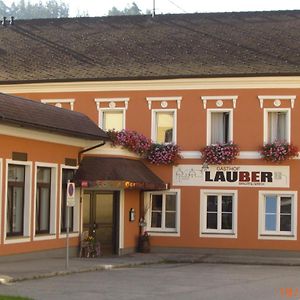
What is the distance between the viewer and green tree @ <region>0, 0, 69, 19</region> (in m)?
98.2

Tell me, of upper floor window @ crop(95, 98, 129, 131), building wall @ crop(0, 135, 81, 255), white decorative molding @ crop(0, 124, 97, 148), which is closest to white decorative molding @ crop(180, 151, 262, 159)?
upper floor window @ crop(95, 98, 129, 131)

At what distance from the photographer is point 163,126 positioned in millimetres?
30125

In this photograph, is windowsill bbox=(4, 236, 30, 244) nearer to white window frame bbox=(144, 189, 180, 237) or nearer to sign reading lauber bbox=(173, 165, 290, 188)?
white window frame bbox=(144, 189, 180, 237)

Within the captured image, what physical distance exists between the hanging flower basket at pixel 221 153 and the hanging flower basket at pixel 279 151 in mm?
1187

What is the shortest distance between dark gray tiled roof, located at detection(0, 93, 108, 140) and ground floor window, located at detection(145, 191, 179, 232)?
4071 millimetres

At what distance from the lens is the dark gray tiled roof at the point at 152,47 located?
30.1 m

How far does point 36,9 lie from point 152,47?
74095mm

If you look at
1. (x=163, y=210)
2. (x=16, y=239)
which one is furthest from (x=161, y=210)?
(x=16, y=239)

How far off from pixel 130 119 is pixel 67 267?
10322mm

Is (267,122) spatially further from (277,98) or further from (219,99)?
(219,99)

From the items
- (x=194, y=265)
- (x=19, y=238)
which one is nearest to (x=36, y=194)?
(x=19, y=238)

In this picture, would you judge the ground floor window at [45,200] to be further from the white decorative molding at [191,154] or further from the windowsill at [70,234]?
the white decorative molding at [191,154]

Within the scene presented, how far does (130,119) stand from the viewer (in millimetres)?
30203

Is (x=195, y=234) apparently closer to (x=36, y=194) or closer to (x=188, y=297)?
(x=36, y=194)
